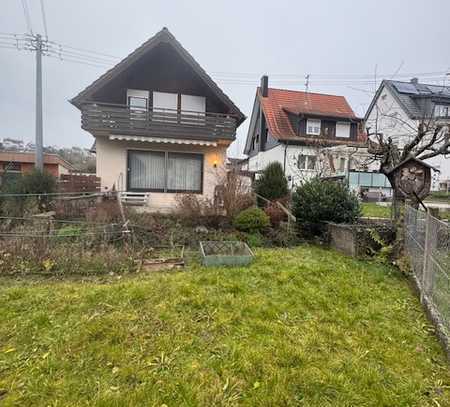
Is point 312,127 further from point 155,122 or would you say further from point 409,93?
point 155,122

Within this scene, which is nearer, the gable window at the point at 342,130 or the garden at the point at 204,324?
the garden at the point at 204,324

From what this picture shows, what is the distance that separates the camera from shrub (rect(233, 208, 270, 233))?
8.42m

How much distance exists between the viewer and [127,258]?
19.6 ft

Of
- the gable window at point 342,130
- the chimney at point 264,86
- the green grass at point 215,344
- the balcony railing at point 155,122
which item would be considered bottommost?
the green grass at point 215,344

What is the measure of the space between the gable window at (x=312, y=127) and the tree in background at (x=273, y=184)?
12.5 meters

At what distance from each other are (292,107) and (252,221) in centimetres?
1918

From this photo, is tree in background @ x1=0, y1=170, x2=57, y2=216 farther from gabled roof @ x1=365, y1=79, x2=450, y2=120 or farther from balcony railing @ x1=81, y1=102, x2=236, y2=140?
gabled roof @ x1=365, y1=79, x2=450, y2=120

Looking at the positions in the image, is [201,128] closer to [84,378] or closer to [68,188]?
[68,188]

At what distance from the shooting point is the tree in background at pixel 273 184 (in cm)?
1163

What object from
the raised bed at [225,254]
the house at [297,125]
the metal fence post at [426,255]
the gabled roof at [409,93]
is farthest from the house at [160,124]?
the gabled roof at [409,93]

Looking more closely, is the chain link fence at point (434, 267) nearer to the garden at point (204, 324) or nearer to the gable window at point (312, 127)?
the garden at point (204, 324)

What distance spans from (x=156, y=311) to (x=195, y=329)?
2.37 feet

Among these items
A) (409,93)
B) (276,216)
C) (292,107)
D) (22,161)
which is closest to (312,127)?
(292,107)

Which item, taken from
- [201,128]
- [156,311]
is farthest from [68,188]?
[156,311]
